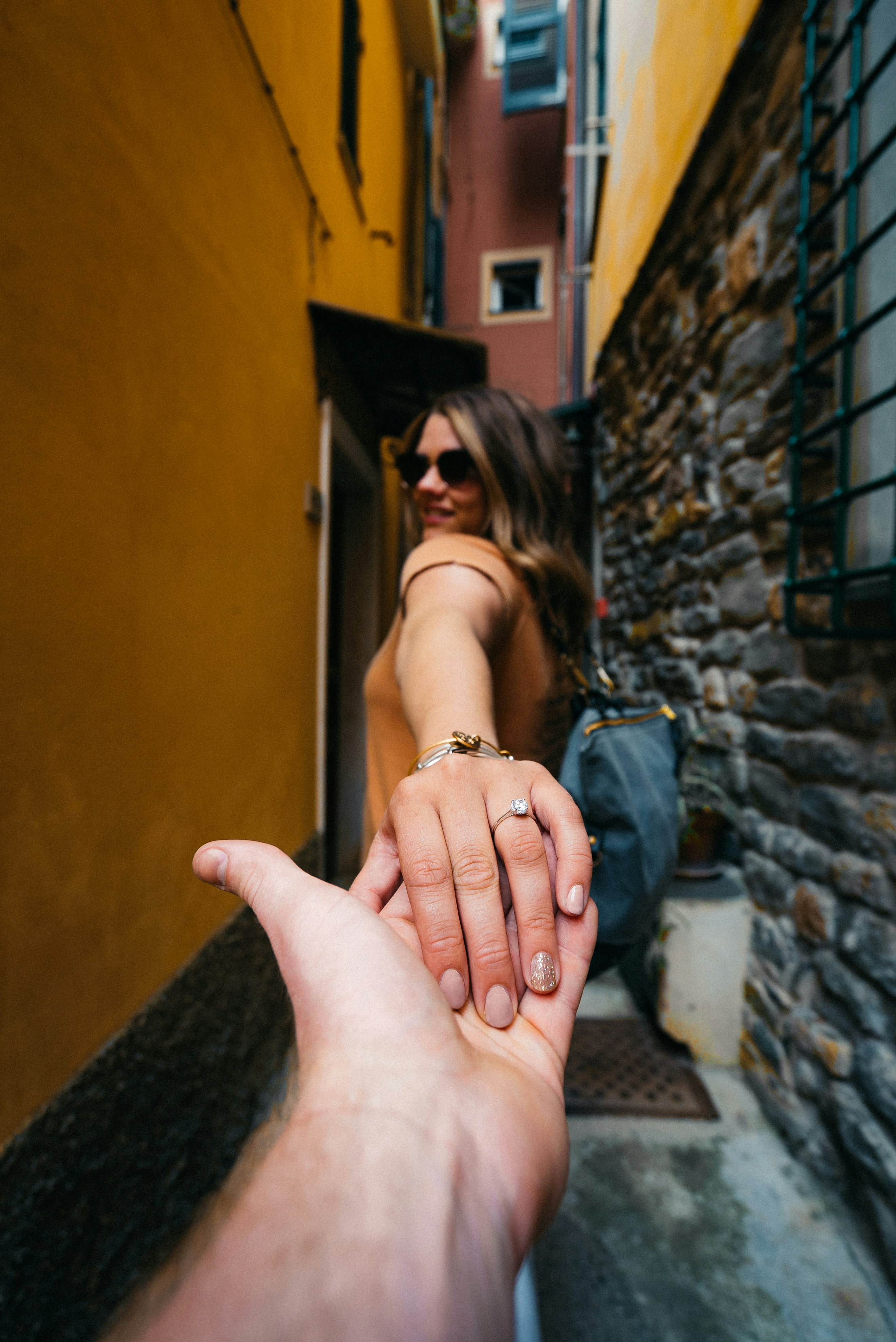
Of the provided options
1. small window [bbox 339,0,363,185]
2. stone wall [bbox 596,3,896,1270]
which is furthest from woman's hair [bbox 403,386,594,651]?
small window [bbox 339,0,363,185]

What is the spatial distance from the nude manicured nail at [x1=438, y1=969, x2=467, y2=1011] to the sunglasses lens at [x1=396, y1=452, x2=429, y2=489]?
998 millimetres

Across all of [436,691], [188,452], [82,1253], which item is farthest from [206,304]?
[82,1253]

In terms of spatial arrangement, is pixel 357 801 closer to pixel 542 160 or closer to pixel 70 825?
pixel 70 825

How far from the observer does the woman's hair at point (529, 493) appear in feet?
3.36

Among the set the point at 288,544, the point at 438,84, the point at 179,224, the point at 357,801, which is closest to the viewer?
the point at 179,224

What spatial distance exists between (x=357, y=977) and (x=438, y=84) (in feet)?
34.5

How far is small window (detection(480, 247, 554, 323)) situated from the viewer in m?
8.65

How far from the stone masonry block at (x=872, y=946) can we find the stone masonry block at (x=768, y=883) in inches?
11.2

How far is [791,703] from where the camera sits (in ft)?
6.25

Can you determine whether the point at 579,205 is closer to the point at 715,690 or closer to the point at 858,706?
the point at 715,690

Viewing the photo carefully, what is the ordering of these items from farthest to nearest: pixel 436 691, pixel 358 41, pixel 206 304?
pixel 358 41
pixel 206 304
pixel 436 691

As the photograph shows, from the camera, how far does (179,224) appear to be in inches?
60.8

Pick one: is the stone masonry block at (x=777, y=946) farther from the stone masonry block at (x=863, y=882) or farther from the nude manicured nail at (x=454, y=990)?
the nude manicured nail at (x=454, y=990)

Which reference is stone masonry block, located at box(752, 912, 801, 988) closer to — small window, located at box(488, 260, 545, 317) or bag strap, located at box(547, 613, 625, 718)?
bag strap, located at box(547, 613, 625, 718)
